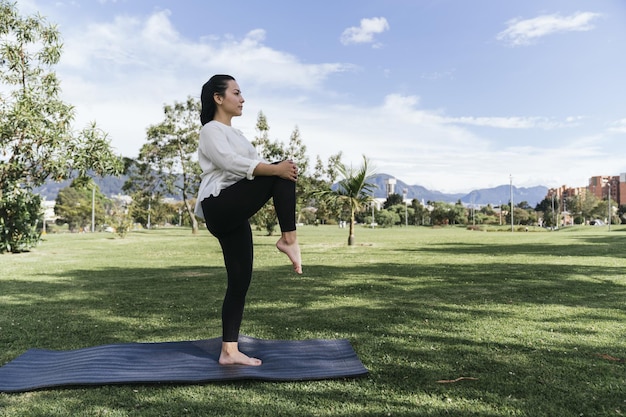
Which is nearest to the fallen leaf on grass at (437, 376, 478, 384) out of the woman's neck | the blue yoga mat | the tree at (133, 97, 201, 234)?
the blue yoga mat

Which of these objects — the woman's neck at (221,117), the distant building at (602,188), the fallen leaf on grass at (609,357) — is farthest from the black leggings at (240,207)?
the distant building at (602,188)

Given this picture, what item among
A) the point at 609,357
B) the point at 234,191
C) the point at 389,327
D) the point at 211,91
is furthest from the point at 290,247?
the point at 609,357

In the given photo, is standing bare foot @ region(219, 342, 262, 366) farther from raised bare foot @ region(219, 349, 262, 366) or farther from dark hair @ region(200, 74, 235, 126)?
dark hair @ region(200, 74, 235, 126)

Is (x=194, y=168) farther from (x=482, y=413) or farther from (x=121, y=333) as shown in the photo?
(x=482, y=413)

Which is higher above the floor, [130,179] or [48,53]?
[48,53]

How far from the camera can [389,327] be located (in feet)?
13.6

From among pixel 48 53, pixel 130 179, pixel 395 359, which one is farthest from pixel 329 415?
pixel 130 179

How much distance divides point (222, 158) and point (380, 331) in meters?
2.15

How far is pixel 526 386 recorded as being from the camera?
8.70 ft

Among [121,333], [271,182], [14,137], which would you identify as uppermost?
[14,137]

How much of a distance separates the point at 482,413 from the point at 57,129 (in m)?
14.6

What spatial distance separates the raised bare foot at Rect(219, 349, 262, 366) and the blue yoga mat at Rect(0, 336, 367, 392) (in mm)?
49

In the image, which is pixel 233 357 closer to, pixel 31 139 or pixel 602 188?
pixel 31 139

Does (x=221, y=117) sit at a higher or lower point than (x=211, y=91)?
lower
